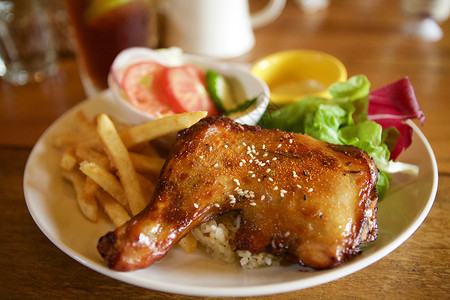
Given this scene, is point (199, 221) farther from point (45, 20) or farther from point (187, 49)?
point (45, 20)

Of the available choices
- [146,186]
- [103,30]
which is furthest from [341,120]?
[103,30]

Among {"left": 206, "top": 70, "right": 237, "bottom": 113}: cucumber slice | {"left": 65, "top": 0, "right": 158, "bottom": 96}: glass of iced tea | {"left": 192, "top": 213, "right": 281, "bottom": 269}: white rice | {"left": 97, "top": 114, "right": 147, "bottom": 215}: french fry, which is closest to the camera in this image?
{"left": 192, "top": 213, "right": 281, "bottom": 269}: white rice

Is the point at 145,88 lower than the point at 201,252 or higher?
higher

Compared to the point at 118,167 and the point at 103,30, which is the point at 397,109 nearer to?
the point at 118,167

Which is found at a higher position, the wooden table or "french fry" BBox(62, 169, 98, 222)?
"french fry" BBox(62, 169, 98, 222)

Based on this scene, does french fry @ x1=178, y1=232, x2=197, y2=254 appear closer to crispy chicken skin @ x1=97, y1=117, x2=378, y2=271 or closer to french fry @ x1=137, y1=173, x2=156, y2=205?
crispy chicken skin @ x1=97, y1=117, x2=378, y2=271

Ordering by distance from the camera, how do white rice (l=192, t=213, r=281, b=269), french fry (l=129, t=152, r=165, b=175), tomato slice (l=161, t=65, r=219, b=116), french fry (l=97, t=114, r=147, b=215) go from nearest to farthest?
white rice (l=192, t=213, r=281, b=269) < french fry (l=97, t=114, r=147, b=215) < french fry (l=129, t=152, r=165, b=175) < tomato slice (l=161, t=65, r=219, b=116)

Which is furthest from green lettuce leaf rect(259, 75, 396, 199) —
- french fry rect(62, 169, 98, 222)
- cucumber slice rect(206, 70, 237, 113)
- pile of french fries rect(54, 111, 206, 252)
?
french fry rect(62, 169, 98, 222)
